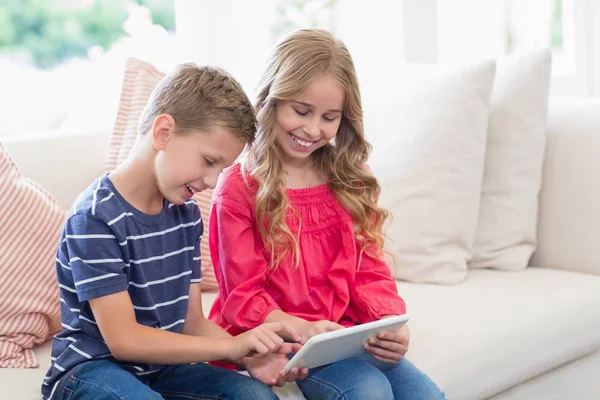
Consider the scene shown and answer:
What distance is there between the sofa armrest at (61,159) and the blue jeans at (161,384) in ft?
2.19

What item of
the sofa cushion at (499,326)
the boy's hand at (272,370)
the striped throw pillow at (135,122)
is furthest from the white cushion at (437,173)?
the boy's hand at (272,370)

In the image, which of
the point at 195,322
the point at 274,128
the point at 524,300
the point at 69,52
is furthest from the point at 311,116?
the point at 69,52

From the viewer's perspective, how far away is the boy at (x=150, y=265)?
1412 mm

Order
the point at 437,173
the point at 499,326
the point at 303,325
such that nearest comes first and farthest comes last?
the point at 303,325 → the point at 499,326 → the point at 437,173

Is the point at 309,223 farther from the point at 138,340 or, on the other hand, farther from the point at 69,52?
the point at 69,52

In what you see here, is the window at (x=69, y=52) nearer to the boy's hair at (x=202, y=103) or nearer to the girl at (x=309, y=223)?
the girl at (x=309, y=223)

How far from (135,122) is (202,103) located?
678mm

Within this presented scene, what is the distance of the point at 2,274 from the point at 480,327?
0.95m

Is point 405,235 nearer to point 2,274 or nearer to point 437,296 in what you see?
point 437,296

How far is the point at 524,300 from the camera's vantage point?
2.02 m

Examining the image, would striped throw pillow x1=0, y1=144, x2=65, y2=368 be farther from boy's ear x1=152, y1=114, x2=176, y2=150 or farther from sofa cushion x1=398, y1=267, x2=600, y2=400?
sofa cushion x1=398, y1=267, x2=600, y2=400

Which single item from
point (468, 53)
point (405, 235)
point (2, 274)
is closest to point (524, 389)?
point (405, 235)

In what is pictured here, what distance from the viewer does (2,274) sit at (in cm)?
174

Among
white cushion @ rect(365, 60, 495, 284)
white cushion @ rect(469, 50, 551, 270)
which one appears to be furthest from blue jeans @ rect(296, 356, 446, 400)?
white cushion @ rect(469, 50, 551, 270)
